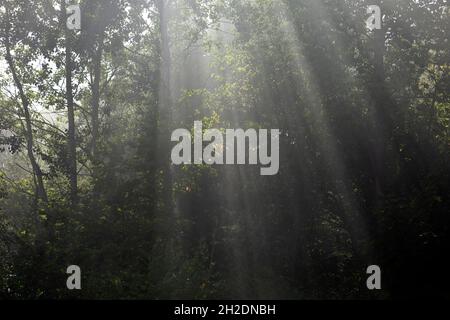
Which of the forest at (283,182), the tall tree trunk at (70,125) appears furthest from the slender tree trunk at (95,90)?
the forest at (283,182)

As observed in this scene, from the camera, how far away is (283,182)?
14.5m

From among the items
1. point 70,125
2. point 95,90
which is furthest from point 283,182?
point 95,90

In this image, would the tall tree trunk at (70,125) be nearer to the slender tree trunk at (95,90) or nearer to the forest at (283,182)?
the forest at (283,182)

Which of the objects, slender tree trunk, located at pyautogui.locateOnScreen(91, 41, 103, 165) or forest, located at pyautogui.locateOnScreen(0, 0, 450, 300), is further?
slender tree trunk, located at pyautogui.locateOnScreen(91, 41, 103, 165)

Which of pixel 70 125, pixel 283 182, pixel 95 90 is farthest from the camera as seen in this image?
pixel 95 90

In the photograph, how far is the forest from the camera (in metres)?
11.5

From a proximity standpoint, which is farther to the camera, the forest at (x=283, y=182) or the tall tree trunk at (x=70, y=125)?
the tall tree trunk at (x=70, y=125)

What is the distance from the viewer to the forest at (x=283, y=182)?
452 inches

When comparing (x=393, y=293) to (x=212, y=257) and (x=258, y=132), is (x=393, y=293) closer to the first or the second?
(x=212, y=257)

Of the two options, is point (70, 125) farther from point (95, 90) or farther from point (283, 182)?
point (283, 182)

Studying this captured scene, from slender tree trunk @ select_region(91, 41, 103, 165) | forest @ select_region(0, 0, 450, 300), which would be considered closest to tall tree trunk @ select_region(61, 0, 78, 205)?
forest @ select_region(0, 0, 450, 300)

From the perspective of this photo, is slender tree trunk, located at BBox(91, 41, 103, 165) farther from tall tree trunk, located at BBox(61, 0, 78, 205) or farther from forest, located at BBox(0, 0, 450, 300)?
forest, located at BBox(0, 0, 450, 300)

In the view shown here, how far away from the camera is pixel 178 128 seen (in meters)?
13.8

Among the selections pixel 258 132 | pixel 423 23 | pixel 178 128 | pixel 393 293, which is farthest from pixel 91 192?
pixel 423 23
